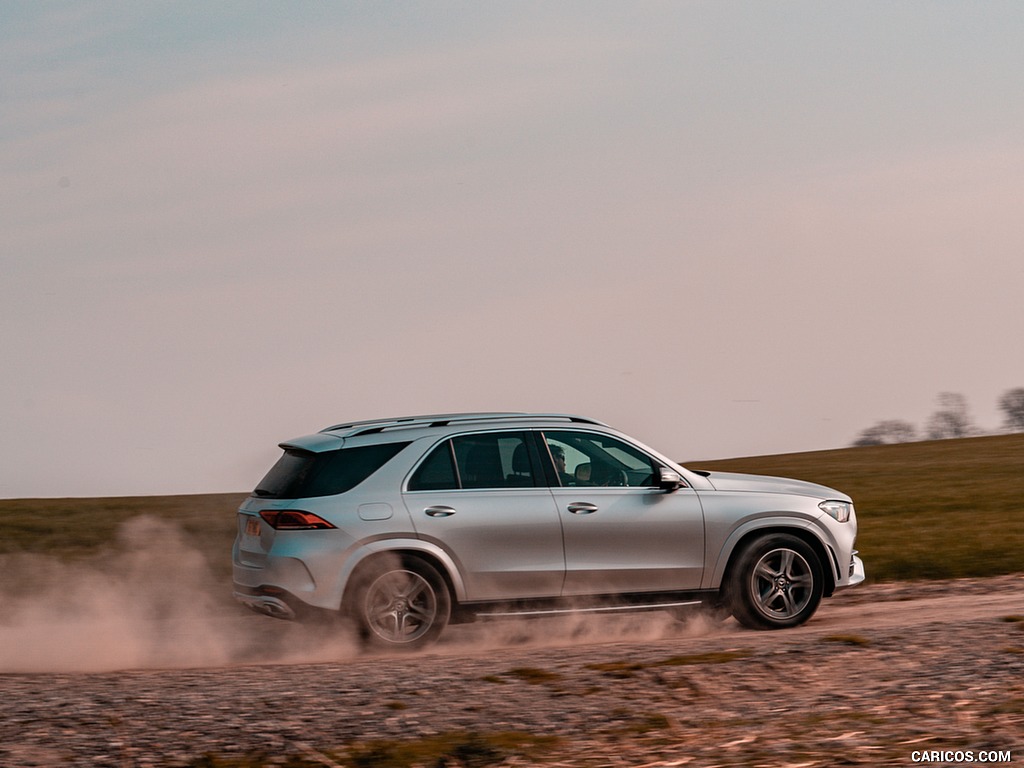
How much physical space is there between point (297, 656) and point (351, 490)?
131 centimetres

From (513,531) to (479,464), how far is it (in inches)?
22.9

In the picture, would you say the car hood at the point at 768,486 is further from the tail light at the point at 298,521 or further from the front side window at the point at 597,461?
the tail light at the point at 298,521

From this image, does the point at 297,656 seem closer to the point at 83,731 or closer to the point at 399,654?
the point at 399,654

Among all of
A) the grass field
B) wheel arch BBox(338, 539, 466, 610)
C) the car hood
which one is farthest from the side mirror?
the grass field

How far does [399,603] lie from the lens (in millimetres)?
8617

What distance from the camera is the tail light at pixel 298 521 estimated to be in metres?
8.52

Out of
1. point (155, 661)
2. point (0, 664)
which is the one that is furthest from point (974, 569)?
point (0, 664)

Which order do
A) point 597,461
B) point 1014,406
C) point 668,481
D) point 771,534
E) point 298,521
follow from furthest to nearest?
1. point 1014,406
2. point 771,534
3. point 597,461
4. point 668,481
5. point 298,521

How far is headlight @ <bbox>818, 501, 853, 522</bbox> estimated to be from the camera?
9.65m

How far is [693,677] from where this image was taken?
6.85 meters

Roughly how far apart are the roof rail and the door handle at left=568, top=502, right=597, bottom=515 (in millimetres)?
720

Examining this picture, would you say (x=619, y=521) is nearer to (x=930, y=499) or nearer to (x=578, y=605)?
(x=578, y=605)

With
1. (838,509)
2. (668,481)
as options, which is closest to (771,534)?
(838,509)

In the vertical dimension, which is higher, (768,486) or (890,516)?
(768,486)
